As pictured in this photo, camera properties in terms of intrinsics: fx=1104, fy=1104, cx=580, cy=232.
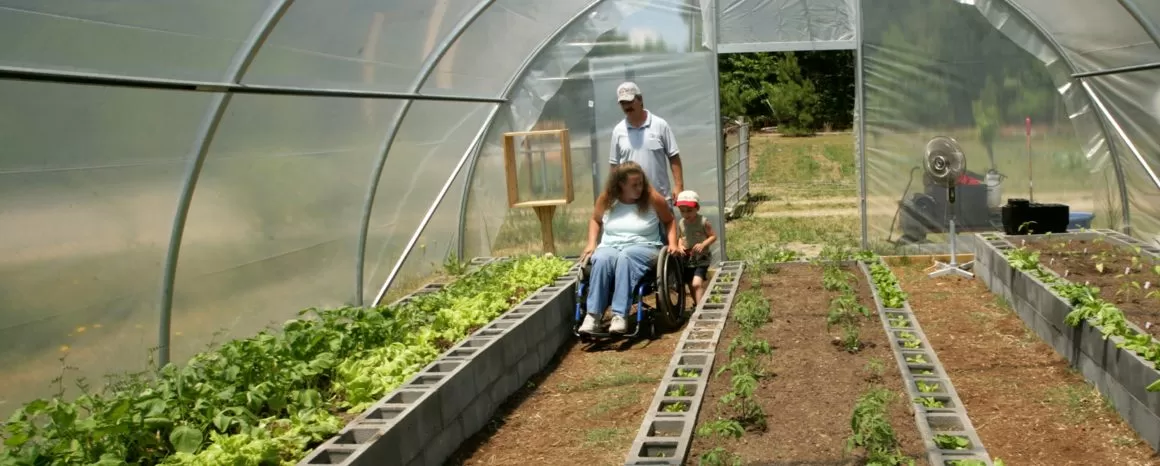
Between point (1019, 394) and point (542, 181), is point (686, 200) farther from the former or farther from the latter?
point (1019, 394)

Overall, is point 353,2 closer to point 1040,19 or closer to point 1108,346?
point 1108,346

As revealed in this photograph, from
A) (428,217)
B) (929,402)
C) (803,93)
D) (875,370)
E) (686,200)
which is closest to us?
(929,402)

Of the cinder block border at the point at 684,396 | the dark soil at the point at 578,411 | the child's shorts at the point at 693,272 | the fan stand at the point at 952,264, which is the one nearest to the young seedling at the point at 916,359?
the cinder block border at the point at 684,396

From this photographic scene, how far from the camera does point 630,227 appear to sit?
729 centimetres

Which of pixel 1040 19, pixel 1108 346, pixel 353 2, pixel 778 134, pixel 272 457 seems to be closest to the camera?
pixel 272 457

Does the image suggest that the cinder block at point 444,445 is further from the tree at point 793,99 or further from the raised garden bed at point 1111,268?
the tree at point 793,99

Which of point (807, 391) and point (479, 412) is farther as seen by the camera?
point (479, 412)

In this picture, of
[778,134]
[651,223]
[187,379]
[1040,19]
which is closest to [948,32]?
[1040,19]

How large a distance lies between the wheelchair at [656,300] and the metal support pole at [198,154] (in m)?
2.46

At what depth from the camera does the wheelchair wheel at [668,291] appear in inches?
270

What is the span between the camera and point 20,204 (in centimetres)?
439

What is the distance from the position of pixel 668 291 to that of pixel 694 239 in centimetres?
105

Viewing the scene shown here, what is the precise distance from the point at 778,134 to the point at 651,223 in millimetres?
21782

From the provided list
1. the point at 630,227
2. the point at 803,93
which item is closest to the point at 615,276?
the point at 630,227
